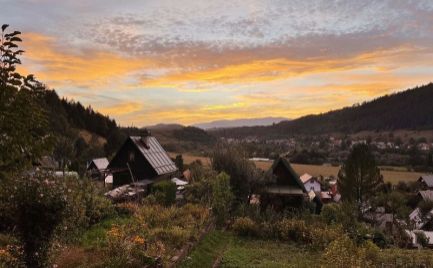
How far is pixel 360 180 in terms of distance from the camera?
53.4 m

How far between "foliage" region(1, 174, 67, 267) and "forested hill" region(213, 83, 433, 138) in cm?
14491

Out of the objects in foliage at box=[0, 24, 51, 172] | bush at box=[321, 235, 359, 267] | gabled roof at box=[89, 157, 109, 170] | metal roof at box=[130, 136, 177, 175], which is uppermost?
foliage at box=[0, 24, 51, 172]

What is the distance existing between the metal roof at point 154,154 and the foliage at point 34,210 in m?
24.8

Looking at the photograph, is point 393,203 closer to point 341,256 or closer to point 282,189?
point 282,189

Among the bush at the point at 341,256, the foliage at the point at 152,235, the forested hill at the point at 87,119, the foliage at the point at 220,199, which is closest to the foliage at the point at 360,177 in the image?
the foliage at the point at 220,199

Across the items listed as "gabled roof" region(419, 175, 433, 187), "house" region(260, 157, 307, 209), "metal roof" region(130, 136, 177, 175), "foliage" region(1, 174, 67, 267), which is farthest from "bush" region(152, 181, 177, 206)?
"gabled roof" region(419, 175, 433, 187)

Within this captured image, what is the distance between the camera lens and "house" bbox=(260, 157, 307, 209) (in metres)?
29.6

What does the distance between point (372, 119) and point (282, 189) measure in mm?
132653

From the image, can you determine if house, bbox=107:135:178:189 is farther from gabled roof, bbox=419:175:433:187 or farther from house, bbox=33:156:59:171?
gabled roof, bbox=419:175:433:187

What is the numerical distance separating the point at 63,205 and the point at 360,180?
1956 inches

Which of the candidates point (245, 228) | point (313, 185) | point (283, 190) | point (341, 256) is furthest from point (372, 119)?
point (341, 256)

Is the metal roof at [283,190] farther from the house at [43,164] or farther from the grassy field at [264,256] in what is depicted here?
the house at [43,164]

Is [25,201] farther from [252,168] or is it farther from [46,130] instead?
[252,168]

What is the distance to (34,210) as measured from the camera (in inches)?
311
